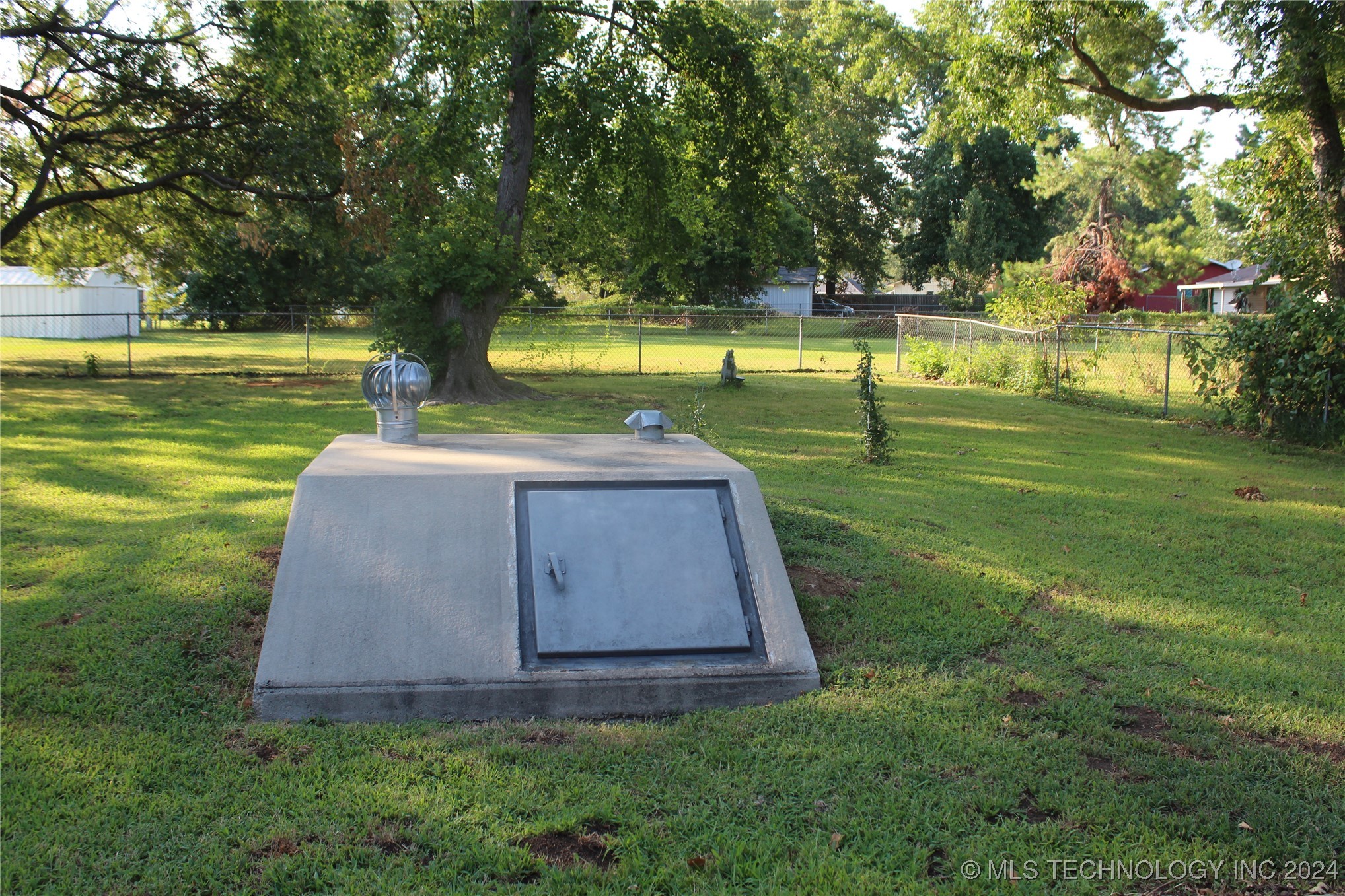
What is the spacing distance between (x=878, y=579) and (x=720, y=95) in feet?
→ 42.6

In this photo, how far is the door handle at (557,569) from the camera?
14.6 ft

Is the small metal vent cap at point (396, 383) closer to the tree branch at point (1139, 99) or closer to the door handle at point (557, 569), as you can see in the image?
the door handle at point (557, 569)

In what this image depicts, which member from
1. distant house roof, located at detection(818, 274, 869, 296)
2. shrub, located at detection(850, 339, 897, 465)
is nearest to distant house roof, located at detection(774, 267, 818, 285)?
distant house roof, located at detection(818, 274, 869, 296)

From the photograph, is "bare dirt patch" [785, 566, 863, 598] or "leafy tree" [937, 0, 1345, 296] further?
"leafy tree" [937, 0, 1345, 296]

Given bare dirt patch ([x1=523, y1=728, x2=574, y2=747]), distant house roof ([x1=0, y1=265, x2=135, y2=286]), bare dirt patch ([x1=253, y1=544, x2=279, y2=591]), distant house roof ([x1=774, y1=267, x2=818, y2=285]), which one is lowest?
bare dirt patch ([x1=523, y1=728, x2=574, y2=747])

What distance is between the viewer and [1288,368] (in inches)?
476

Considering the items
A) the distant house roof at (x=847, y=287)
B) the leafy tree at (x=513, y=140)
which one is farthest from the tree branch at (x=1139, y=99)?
the distant house roof at (x=847, y=287)

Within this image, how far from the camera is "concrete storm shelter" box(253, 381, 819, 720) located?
4.12 metres

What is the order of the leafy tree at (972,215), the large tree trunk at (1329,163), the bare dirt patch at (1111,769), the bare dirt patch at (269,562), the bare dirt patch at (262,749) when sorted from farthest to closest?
the leafy tree at (972,215) < the large tree trunk at (1329,163) < the bare dirt patch at (269,562) < the bare dirt patch at (262,749) < the bare dirt patch at (1111,769)

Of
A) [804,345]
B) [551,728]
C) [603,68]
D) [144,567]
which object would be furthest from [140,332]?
[551,728]

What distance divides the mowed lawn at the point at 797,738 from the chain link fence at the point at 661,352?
9238 millimetres

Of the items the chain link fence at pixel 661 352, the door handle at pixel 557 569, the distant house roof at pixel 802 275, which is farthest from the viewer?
A: the distant house roof at pixel 802 275

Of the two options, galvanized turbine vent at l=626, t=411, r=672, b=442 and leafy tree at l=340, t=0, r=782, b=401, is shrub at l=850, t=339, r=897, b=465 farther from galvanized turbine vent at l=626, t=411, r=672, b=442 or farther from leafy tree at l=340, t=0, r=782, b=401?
leafy tree at l=340, t=0, r=782, b=401

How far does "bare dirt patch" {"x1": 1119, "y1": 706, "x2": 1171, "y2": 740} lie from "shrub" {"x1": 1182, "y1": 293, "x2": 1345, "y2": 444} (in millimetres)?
9388
